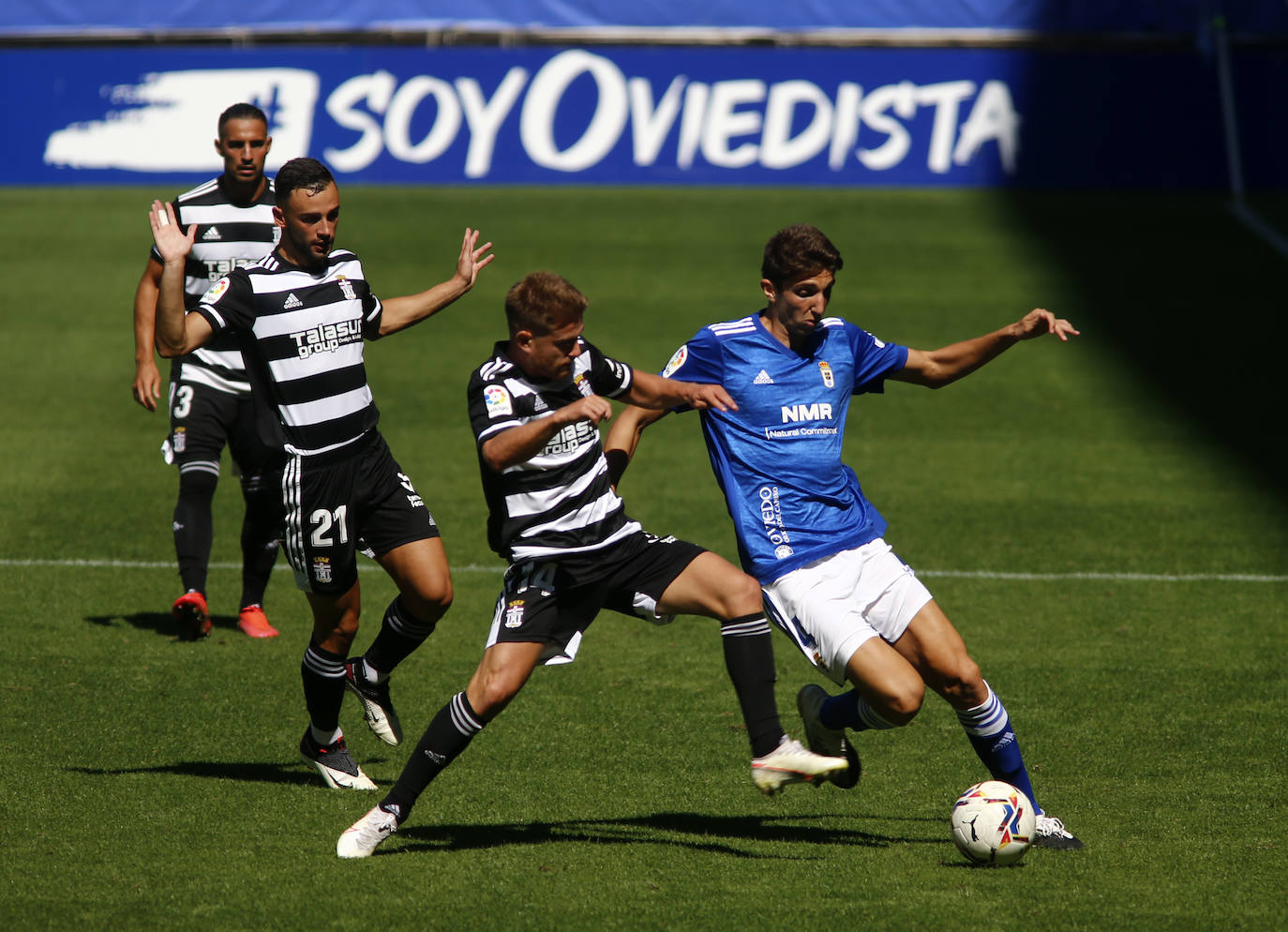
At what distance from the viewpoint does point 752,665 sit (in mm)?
5215

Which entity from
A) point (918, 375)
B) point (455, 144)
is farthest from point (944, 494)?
point (455, 144)

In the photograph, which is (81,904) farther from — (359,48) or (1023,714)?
(359,48)

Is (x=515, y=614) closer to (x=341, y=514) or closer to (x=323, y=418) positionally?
(x=341, y=514)

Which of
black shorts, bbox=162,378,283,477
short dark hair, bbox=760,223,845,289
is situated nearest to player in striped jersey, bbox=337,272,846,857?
short dark hair, bbox=760,223,845,289

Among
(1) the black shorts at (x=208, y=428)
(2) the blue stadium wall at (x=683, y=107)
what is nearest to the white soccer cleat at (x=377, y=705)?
(1) the black shorts at (x=208, y=428)

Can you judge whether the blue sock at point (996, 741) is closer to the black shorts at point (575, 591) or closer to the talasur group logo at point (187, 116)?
the black shorts at point (575, 591)

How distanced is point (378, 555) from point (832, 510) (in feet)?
5.82

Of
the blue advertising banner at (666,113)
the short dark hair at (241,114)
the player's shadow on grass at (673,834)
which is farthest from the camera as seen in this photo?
the blue advertising banner at (666,113)

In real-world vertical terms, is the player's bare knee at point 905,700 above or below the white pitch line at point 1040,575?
above

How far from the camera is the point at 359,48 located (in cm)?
1795

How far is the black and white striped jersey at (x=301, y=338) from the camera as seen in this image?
574 centimetres

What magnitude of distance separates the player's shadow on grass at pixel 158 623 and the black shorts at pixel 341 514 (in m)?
2.48

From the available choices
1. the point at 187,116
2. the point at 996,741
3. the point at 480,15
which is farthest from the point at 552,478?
the point at 480,15

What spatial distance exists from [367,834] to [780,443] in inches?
77.9
